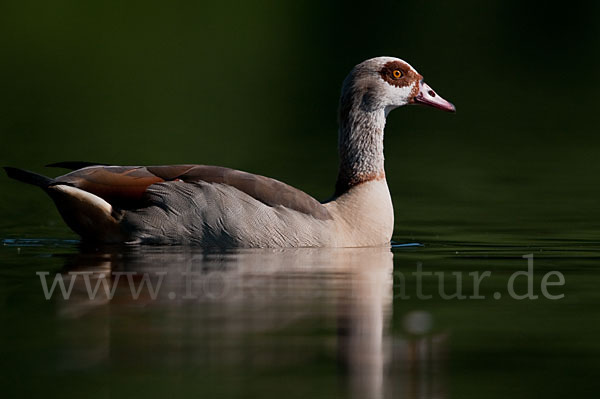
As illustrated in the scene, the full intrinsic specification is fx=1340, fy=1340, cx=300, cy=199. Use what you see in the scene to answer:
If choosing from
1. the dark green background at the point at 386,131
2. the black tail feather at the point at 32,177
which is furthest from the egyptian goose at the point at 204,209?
the dark green background at the point at 386,131

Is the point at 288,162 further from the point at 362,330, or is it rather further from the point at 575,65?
the point at 575,65

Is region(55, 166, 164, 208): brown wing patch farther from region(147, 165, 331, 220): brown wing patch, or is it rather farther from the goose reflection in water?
the goose reflection in water

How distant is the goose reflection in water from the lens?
315 inches

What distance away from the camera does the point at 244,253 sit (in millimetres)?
12758

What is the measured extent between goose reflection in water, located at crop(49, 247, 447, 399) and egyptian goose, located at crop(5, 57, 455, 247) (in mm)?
722

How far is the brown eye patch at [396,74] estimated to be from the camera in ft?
46.6

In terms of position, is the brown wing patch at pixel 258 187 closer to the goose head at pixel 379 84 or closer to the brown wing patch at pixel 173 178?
the brown wing patch at pixel 173 178

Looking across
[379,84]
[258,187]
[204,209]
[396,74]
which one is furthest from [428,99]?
[204,209]

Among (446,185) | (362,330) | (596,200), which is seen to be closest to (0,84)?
(446,185)

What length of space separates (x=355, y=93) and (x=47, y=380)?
719cm

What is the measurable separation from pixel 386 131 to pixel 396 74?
13765mm

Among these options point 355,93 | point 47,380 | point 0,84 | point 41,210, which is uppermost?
point 0,84

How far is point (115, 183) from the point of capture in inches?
526

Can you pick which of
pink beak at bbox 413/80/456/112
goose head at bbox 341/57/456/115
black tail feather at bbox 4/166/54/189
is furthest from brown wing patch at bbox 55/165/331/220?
pink beak at bbox 413/80/456/112
